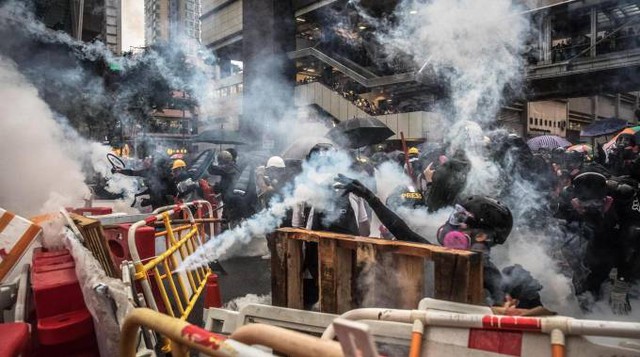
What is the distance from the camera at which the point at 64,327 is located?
249 cm

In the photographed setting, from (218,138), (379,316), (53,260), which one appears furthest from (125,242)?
(218,138)

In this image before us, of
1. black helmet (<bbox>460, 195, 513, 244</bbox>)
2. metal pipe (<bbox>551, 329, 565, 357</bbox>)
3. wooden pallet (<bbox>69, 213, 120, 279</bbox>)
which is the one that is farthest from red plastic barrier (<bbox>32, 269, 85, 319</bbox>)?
black helmet (<bbox>460, 195, 513, 244</bbox>)

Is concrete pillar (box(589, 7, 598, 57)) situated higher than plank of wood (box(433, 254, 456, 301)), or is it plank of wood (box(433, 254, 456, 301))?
concrete pillar (box(589, 7, 598, 57))

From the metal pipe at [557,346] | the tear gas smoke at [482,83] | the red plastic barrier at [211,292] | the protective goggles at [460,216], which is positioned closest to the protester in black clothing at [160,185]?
the red plastic barrier at [211,292]

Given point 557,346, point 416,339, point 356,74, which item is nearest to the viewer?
point 557,346

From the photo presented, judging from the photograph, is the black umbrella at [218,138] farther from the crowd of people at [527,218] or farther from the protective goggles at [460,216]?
the protective goggles at [460,216]

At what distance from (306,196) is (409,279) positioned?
76.1 inches

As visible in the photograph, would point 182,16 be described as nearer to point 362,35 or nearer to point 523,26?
point 362,35

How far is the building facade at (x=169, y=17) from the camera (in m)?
100

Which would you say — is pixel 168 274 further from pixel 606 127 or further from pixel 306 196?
pixel 606 127

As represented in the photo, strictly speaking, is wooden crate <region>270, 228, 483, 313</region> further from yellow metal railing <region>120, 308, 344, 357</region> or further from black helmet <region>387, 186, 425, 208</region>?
black helmet <region>387, 186, 425, 208</region>

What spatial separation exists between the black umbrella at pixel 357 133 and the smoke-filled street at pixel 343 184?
13 centimetres

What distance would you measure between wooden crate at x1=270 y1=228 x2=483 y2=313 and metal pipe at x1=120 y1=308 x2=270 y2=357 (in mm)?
1620

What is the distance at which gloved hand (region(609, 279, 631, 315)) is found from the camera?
180 inches
